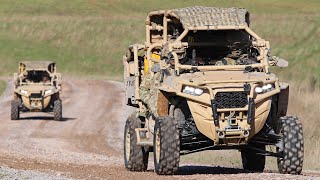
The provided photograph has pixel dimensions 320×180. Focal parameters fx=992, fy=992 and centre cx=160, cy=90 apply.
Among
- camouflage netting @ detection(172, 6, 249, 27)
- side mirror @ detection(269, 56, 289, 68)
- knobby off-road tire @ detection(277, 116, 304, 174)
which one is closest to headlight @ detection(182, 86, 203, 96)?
knobby off-road tire @ detection(277, 116, 304, 174)

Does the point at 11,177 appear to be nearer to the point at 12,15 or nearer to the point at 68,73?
the point at 68,73

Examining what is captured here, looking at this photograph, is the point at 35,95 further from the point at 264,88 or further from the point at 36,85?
the point at 264,88

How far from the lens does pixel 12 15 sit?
8475cm

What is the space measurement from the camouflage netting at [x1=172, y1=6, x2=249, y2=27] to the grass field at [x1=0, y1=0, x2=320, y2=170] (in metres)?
44.6

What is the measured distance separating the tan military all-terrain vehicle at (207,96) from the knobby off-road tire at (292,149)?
15mm

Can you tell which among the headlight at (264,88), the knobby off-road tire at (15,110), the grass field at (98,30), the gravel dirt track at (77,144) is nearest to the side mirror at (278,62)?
the headlight at (264,88)

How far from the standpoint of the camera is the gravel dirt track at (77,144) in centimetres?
1474

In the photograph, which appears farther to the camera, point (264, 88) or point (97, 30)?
point (97, 30)

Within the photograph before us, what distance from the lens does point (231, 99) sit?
1418cm

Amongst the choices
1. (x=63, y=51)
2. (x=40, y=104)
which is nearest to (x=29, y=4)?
(x=63, y=51)

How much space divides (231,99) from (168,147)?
1.14 metres

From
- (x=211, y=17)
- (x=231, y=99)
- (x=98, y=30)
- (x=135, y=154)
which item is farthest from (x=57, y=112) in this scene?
(x=98, y=30)

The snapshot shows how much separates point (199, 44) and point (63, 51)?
60863 mm

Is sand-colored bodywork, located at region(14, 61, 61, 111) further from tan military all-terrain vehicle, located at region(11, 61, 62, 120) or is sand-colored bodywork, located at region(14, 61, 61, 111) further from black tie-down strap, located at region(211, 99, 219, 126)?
black tie-down strap, located at region(211, 99, 219, 126)
